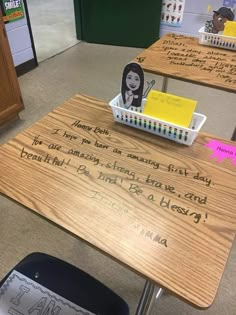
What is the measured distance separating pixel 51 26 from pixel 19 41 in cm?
172

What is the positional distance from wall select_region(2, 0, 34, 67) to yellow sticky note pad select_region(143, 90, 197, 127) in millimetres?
2471

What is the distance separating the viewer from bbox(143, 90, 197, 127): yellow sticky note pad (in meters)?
0.85

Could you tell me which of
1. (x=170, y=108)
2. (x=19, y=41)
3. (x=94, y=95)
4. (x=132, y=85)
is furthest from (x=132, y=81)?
(x=19, y=41)

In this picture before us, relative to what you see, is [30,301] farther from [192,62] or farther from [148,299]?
[192,62]

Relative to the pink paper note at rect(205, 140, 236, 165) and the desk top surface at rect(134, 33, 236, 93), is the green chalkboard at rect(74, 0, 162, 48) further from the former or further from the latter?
the pink paper note at rect(205, 140, 236, 165)

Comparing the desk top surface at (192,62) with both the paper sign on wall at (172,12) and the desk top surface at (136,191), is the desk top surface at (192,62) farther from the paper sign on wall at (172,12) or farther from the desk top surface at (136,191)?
the paper sign on wall at (172,12)

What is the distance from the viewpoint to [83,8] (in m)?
3.66

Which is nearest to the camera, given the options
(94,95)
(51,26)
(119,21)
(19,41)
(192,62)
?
(192,62)

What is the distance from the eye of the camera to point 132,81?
2.99 feet

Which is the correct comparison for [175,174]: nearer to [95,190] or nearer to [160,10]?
[95,190]

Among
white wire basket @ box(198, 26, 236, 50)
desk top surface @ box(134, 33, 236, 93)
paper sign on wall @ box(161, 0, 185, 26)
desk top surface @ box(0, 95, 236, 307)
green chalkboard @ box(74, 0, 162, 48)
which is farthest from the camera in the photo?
green chalkboard @ box(74, 0, 162, 48)

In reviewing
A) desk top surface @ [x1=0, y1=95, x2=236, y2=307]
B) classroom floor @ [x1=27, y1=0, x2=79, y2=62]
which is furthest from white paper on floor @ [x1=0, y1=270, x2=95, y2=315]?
classroom floor @ [x1=27, y1=0, x2=79, y2=62]

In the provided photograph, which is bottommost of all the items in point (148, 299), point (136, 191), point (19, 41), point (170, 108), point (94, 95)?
point (94, 95)

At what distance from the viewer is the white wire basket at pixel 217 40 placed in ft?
4.99
